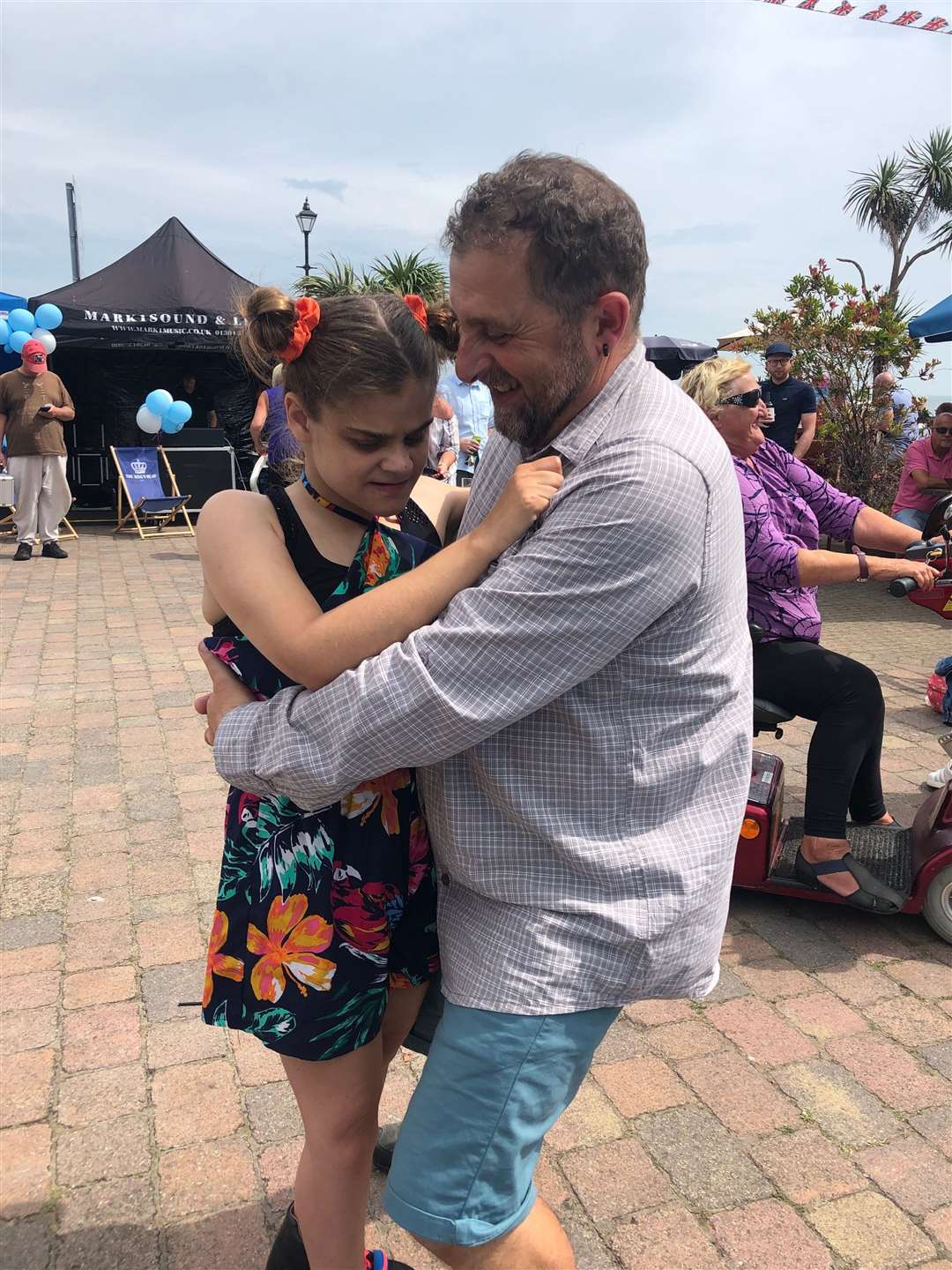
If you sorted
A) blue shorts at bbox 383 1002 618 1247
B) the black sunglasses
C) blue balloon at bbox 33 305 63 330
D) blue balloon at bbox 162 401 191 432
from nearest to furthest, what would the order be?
blue shorts at bbox 383 1002 618 1247, the black sunglasses, blue balloon at bbox 33 305 63 330, blue balloon at bbox 162 401 191 432

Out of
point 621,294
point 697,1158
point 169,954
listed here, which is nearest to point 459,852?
point 621,294

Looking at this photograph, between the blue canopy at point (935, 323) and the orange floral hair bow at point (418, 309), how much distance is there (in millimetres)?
8482

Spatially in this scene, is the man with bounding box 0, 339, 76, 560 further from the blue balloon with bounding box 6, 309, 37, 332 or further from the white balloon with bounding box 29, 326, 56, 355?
the white balloon with bounding box 29, 326, 56, 355

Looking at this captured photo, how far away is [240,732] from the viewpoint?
145 cm

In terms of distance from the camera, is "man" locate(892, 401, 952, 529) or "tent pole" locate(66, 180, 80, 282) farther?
"tent pole" locate(66, 180, 80, 282)

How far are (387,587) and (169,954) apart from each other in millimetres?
2325

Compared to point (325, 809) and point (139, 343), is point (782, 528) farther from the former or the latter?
point (139, 343)

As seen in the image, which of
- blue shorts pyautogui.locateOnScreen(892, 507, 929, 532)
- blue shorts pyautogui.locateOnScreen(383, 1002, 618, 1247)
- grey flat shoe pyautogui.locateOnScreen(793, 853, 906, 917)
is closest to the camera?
blue shorts pyautogui.locateOnScreen(383, 1002, 618, 1247)

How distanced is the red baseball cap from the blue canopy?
29.1 ft

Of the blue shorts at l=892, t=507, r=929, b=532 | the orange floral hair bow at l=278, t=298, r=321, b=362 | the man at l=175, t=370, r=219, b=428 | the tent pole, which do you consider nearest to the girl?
the orange floral hair bow at l=278, t=298, r=321, b=362

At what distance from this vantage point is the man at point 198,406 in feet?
50.0

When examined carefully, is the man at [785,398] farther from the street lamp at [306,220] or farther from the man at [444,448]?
the street lamp at [306,220]

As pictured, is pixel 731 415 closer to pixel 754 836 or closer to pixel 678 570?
pixel 754 836

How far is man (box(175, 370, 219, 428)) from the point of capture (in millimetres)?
15250
